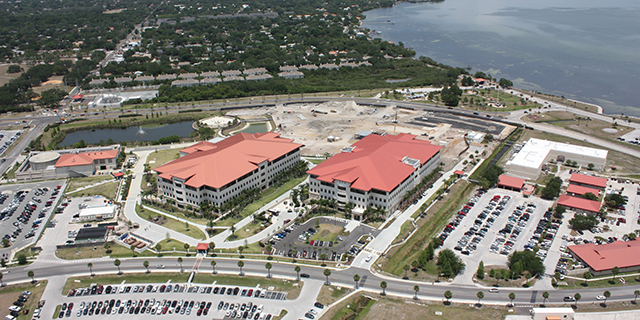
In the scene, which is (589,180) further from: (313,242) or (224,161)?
(224,161)

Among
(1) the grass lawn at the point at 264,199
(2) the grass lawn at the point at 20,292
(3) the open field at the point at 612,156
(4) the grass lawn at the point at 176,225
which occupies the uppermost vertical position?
(2) the grass lawn at the point at 20,292

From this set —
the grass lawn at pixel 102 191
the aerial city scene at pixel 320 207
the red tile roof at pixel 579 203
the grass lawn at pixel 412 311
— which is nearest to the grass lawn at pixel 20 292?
the aerial city scene at pixel 320 207

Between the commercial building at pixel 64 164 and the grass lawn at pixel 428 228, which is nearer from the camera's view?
the grass lawn at pixel 428 228

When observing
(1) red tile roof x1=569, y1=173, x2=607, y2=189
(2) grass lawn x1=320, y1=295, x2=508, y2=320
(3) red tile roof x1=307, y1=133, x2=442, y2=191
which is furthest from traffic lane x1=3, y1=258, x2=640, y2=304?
(1) red tile roof x1=569, y1=173, x2=607, y2=189

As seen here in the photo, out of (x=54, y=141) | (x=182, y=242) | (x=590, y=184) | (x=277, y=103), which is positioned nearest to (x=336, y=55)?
(x=277, y=103)

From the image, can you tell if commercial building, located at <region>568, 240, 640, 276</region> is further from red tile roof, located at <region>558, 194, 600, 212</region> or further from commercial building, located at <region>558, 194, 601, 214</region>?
red tile roof, located at <region>558, 194, 600, 212</region>

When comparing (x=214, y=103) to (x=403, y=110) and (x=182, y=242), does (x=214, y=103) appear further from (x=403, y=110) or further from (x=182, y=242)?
(x=182, y=242)

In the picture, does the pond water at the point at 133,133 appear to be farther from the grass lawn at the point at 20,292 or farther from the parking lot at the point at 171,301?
the parking lot at the point at 171,301
